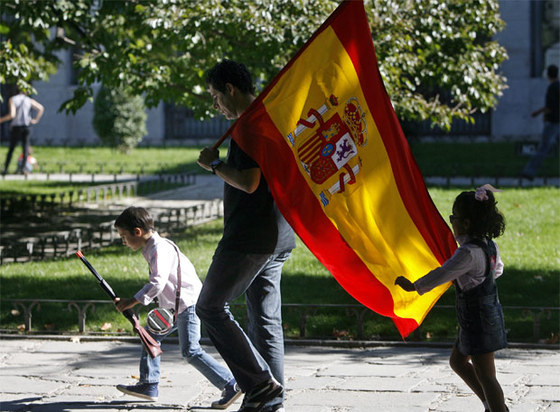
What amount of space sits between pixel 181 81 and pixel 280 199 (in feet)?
23.7

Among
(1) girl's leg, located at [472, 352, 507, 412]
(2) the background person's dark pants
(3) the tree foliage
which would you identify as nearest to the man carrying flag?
(1) girl's leg, located at [472, 352, 507, 412]

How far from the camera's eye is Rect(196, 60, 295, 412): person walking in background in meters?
5.03

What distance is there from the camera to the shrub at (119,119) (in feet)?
83.0

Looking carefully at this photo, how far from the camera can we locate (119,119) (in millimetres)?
25281

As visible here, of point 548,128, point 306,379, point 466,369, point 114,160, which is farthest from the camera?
point 114,160

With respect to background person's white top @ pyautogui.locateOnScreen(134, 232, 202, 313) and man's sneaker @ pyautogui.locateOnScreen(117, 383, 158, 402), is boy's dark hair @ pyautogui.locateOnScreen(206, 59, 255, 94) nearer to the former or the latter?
background person's white top @ pyautogui.locateOnScreen(134, 232, 202, 313)

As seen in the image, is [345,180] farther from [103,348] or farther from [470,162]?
[470,162]

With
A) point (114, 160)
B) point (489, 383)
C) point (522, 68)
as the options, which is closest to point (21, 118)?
point (114, 160)

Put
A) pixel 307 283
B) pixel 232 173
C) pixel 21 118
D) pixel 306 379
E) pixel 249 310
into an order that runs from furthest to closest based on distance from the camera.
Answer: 1. pixel 21 118
2. pixel 307 283
3. pixel 306 379
4. pixel 249 310
5. pixel 232 173

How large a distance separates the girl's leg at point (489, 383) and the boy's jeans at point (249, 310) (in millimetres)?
1061

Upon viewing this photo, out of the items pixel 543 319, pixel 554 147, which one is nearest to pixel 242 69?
pixel 543 319

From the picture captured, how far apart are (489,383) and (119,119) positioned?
21287 mm

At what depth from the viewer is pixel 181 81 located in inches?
474

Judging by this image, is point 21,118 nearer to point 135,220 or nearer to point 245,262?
point 135,220
